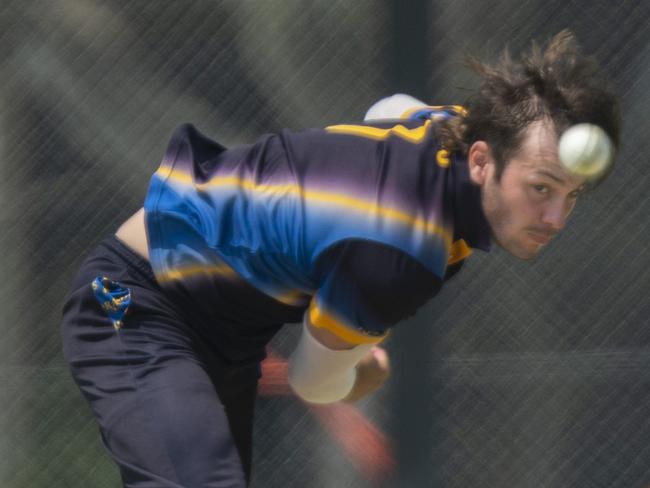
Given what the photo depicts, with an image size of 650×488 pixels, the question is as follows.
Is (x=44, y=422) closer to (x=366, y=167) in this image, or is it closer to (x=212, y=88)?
(x=212, y=88)

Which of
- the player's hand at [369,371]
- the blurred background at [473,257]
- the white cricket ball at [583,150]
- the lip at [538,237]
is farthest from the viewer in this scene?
the blurred background at [473,257]

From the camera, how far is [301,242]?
86.0 inches

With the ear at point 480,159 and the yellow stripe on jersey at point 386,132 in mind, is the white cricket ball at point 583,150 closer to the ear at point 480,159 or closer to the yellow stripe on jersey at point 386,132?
the ear at point 480,159

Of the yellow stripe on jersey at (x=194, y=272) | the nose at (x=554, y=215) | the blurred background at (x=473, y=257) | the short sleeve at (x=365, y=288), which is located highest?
the yellow stripe on jersey at (x=194, y=272)

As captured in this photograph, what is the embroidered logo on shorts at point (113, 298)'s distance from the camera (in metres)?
2.29

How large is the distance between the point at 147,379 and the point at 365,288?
1.43 ft

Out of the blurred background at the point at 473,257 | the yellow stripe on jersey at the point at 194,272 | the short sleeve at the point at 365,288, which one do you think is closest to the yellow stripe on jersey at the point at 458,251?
the short sleeve at the point at 365,288

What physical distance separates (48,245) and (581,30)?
67.2 inches

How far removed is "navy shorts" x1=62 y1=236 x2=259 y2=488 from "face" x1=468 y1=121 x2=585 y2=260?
61 centimetres

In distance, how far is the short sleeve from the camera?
211 centimetres

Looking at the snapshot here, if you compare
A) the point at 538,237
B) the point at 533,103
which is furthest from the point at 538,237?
the point at 533,103

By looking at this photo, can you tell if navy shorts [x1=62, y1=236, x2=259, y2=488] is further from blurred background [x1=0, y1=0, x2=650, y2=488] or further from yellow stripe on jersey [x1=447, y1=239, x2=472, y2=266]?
blurred background [x1=0, y1=0, x2=650, y2=488]

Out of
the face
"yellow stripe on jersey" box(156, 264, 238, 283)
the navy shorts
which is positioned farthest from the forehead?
the navy shorts

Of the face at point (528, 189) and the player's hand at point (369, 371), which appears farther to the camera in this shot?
the player's hand at point (369, 371)
